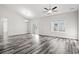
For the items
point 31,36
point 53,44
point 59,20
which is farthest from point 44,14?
point 53,44

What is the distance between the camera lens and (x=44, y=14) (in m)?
2.02

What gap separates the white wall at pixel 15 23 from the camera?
1.87 meters

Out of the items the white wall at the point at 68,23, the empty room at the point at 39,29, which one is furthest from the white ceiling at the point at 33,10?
the white wall at the point at 68,23

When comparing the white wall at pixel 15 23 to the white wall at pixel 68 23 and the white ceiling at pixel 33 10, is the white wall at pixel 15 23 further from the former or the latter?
the white wall at pixel 68 23

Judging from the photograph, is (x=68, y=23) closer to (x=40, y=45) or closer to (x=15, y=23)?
(x=40, y=45)

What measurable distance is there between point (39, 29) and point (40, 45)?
0.48 meters

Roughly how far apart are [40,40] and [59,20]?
2.54ft

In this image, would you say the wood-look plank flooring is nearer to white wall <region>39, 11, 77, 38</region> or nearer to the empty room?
the empty room

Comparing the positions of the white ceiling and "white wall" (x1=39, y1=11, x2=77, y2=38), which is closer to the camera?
the white ceiling

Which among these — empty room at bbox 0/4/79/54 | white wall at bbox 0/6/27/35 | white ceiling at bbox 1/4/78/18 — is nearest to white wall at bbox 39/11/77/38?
empty room at bbox 0/4/79/54

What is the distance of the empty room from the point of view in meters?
1.86

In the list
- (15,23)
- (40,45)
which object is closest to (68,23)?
(40,45)
